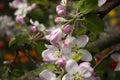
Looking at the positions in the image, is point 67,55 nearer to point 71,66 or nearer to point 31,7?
point 71,66

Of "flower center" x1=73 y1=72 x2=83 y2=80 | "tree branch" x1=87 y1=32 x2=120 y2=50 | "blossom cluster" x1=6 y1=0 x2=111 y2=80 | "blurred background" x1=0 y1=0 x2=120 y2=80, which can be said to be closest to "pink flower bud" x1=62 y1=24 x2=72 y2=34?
"blossom cluster" x1=6 y1=0 x2=111 y2=80

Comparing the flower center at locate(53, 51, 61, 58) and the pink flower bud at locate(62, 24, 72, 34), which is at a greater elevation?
the pink flower bud at locate(62, 24, 72, 34)

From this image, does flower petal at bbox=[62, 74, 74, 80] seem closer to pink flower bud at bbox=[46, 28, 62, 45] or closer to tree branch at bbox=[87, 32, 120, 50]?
pink flower bud at bbox=[46, 28, 62, 45]

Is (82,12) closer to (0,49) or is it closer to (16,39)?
(16,39)


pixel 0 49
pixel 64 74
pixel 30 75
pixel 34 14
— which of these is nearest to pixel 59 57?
pixel 64 74

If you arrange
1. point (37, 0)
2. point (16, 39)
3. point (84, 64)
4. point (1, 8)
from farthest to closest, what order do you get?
point (1, 8) < point (37, 0) < point (16, 39) < point (84, 64)

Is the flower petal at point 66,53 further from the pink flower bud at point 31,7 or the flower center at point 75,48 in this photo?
the pink flower bud at point 31,7
